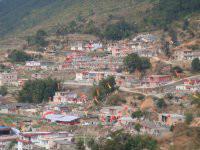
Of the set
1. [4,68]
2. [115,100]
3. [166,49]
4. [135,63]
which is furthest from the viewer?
[4,68]

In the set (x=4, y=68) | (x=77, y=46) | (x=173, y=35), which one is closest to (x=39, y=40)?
(x=77, y=46)

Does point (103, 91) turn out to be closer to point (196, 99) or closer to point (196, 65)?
point (196, 65)

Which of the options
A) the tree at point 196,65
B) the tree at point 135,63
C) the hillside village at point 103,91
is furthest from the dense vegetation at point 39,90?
the tree at point 196,65

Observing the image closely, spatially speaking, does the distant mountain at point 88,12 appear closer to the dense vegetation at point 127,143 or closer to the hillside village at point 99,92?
the hillside village at point 99,92

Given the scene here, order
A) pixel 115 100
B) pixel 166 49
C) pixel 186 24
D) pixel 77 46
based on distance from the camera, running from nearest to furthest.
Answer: pixel 115 100, pixel 166 49, pixel 186 24, pixel 77 46

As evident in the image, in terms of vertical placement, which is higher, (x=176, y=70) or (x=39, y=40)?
(x=39, y=40)

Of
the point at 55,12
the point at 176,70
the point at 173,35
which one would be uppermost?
the point at 55,12

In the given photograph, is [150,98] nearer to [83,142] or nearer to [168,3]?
[83,142]
